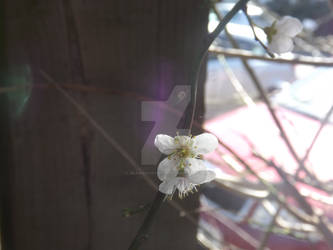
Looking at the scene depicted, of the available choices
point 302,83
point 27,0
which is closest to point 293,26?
point 27,0

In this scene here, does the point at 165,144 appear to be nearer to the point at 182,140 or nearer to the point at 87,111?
the point at 182,140

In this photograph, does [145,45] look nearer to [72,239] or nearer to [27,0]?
[27,0]

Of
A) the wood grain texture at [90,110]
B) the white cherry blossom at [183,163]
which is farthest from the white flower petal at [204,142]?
the wood grain texture at [90,110]

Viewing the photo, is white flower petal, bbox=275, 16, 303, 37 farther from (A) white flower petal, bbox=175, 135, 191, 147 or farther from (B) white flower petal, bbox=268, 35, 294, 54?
(A) white flower petal, bbox=175, 135, 191, 147

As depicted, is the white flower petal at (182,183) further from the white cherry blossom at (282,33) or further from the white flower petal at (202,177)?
the white cherry blossom at (282,33)

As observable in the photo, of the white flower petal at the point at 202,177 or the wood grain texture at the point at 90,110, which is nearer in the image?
the white flower petal at the point at 202,177

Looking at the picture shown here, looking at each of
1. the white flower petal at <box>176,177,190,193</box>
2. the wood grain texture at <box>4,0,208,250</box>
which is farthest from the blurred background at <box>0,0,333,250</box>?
the white flower petal at <box>176,177,190,193</box>

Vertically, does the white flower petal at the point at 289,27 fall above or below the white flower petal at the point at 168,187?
above
